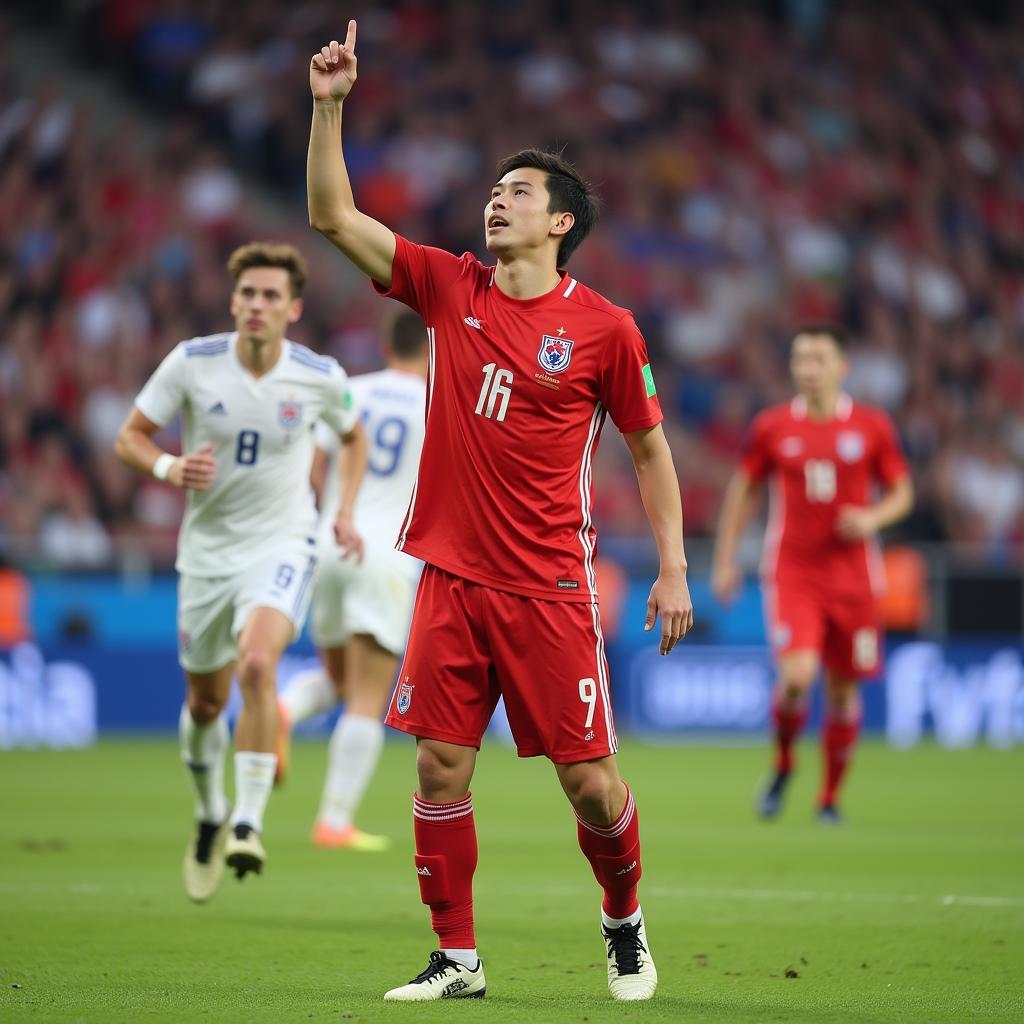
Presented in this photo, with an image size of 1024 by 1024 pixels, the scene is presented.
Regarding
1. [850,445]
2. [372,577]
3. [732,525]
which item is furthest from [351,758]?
[850,445]

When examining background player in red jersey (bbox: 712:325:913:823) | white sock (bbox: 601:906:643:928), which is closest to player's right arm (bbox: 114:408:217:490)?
white sock (bbox: 601:906:643:928)

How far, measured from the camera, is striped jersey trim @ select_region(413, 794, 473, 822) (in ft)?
17.5

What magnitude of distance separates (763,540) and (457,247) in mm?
5433

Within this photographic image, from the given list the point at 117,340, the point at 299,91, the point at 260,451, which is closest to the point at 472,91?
the point at 299,91

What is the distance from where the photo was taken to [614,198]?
22750mm

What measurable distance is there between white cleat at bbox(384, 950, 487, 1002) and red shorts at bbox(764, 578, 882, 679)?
5972 millimetres

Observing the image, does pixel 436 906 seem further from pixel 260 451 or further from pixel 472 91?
pixel 472 91

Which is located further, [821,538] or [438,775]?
[821,538]

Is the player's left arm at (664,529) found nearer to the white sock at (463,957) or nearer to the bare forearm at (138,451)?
the white sock at (463,957)

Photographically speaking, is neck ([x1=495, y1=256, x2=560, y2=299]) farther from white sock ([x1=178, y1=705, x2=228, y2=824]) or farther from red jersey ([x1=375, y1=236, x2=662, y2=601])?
white sock ([x1=178, y1=705, x2=228, y2=824])

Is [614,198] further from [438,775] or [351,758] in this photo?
[438,775]

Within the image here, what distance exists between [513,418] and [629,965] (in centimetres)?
166

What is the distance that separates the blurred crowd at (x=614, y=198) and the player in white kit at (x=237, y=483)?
354 inches

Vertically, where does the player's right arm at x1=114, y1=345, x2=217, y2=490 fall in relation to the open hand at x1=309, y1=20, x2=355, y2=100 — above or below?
below
